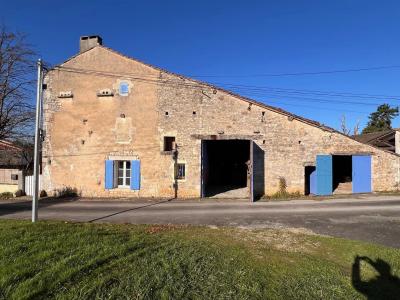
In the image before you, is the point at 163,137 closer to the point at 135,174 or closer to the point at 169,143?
the point at 169,143

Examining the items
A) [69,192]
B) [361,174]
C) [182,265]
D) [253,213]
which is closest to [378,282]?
[182,265]

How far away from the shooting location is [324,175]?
1877 cm

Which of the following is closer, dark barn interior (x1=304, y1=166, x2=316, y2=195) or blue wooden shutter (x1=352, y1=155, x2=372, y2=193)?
blue wooden shutter (x1=352, y1=155, x2=372, y2=193)

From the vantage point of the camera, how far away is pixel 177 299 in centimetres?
474

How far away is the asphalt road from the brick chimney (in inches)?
379

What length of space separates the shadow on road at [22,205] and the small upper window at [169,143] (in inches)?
231

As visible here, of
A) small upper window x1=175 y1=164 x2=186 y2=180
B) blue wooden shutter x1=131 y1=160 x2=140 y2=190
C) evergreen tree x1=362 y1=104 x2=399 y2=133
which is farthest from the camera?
evergreen tree x1=362 y1=104 x2=399 y2=133

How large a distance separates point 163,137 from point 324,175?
9.46 m

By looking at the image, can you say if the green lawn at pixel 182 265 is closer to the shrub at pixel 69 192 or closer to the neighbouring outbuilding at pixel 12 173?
the shrub at pixel 69 192

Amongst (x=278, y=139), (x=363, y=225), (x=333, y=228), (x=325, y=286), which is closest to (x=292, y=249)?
(x=325, y=286)

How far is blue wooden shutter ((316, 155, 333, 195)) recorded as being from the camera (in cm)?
1867

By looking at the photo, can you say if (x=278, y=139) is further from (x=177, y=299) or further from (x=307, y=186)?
(x=177, y=299)

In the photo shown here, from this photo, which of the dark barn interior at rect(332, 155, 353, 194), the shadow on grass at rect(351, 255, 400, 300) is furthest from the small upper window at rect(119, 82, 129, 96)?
A: the shadow on grass at rect(351, 255, 400, 300)

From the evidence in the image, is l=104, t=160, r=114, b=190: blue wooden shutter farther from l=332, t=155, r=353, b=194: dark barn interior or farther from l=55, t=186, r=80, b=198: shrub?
l=332, t=155, r=353, b=194: dark barn interior
